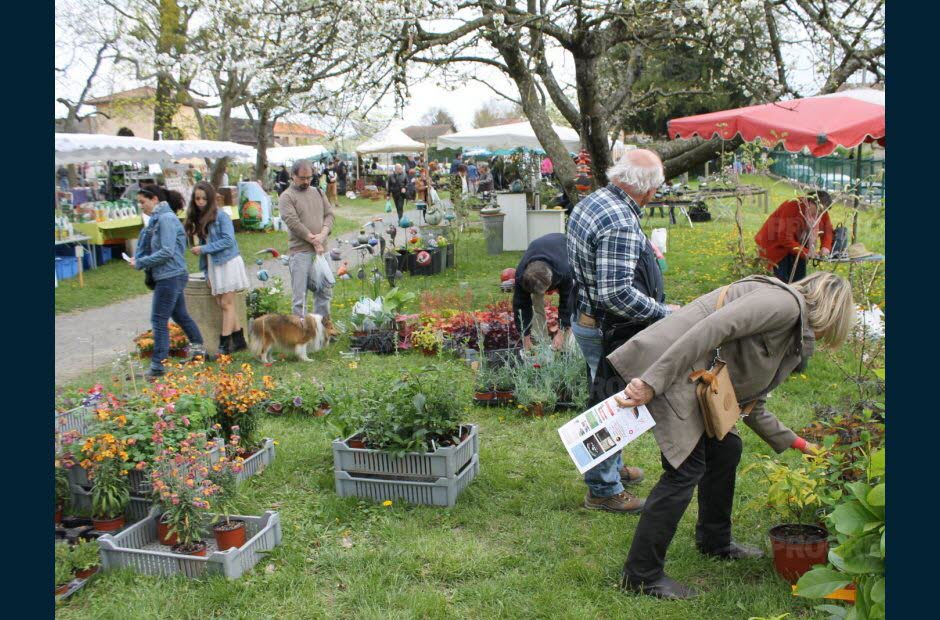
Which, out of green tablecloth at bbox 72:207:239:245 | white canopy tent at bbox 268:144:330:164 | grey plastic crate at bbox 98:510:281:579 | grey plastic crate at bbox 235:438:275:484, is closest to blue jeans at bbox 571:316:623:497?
grey plastic crate at bbox 98:510:281:579

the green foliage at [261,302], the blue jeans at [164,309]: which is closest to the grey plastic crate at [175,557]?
the blue jeans at [164,309]

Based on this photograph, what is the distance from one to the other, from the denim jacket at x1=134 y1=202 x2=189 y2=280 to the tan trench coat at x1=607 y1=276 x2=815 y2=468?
17.3ft

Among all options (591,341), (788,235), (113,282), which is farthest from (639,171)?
(113,282)

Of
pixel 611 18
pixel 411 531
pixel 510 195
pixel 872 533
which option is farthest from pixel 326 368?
pixel 510 195

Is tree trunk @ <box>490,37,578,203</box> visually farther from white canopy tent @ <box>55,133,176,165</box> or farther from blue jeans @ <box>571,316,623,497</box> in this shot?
white canopy tent @ <box>55,133,176,165</box>

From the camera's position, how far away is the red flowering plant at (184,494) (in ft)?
12.2

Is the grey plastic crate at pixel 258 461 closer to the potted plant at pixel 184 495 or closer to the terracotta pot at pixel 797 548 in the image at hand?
the potted plant at pixel 184 495

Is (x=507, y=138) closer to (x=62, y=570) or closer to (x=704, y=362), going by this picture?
(x=704, y=362)

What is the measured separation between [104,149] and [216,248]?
8.23 m

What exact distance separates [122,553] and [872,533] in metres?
3.34

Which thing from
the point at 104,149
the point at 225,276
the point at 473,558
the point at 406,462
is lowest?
the point at 473,558

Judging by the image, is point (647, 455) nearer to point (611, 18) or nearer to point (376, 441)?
point (376, 441)

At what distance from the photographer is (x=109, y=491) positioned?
13.0 ft

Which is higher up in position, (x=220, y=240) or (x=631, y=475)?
(x=220, y=240)
